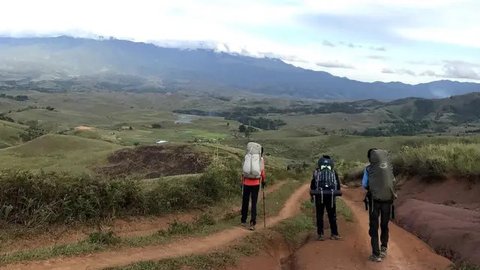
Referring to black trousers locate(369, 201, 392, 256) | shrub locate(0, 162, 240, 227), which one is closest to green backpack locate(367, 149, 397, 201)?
black trousers locate(369, 201, 392, 256)

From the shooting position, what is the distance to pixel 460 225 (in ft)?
45.9

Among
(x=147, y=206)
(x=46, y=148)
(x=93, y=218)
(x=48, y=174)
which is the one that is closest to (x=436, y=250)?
(x=147, y=206)

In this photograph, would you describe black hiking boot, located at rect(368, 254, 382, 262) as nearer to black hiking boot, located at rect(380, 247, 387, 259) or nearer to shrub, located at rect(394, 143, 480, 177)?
black hiking boot, located at rect(380, 247, 387, 259)

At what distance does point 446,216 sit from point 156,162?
2645cm

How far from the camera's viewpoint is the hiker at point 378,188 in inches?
439

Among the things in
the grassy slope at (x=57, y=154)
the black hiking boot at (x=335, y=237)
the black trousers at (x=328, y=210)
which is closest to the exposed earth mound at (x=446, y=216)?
the black hiking boot at (x=335, y=237)

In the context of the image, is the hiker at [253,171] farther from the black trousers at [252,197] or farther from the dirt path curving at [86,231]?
the dirt path curving at [86,231]

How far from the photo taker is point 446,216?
50.7 ft

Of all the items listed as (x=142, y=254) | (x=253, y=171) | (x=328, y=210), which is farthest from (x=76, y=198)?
(x=328, y=210)

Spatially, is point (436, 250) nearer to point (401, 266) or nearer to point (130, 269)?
point (401, 266)

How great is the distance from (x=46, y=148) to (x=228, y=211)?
43453 millimetres

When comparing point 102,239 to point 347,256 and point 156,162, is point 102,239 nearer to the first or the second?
point 347,256

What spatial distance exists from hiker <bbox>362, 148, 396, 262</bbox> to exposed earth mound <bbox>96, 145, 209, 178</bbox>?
23.5 metres

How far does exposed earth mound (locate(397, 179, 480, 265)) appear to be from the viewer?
12.6 meters
